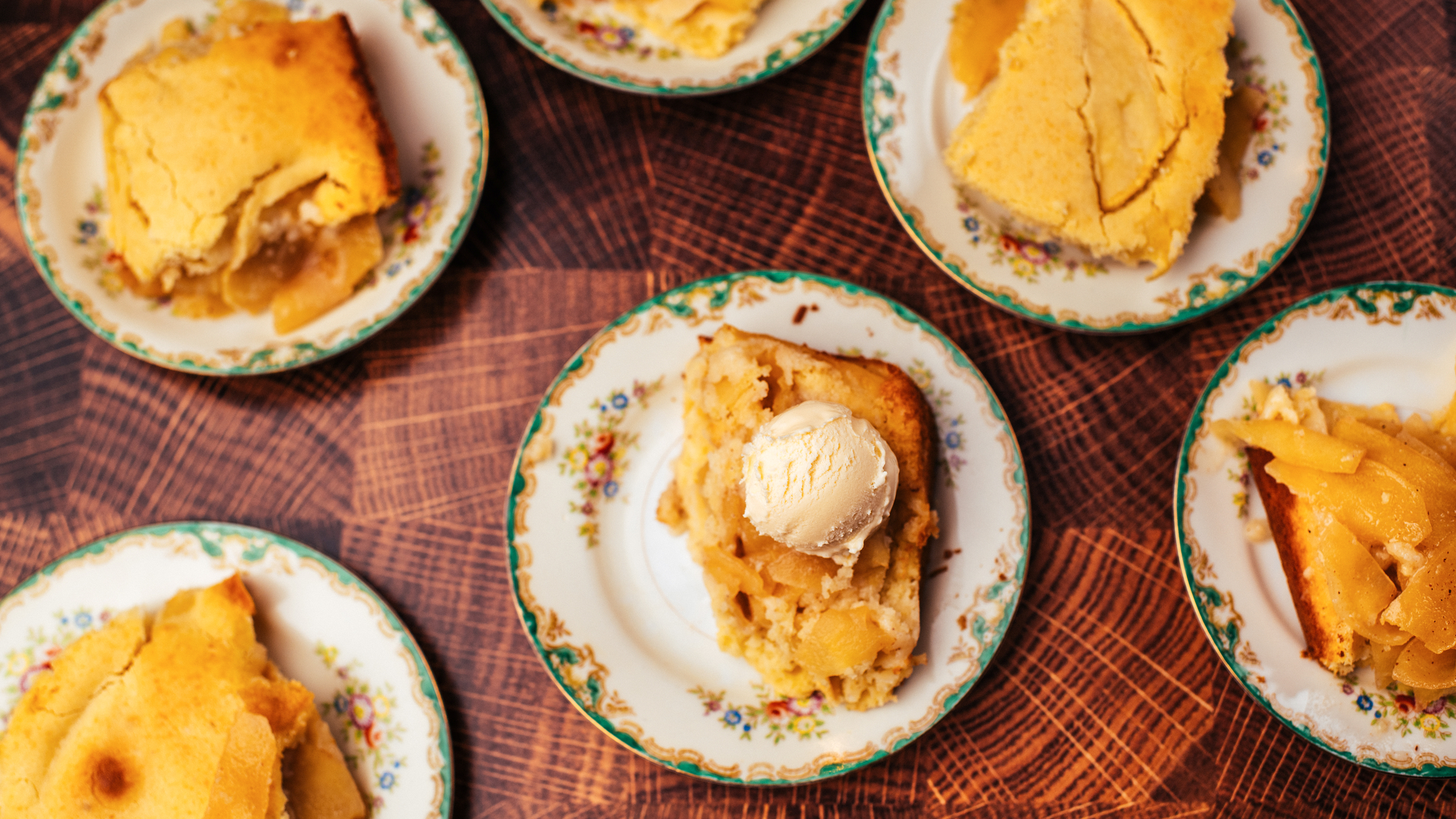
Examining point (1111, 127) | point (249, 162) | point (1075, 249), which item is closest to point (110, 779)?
point (249, 162)

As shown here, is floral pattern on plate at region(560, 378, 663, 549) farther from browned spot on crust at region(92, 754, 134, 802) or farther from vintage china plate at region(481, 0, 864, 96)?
browned spot on crust at region(92, 754, 134, 802)

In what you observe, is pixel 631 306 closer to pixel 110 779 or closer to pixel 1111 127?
pixel 1111 127

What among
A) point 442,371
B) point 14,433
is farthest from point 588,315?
point 14,433

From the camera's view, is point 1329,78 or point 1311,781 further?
point 1329,78

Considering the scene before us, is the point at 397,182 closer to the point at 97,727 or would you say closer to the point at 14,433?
the point at 14,433

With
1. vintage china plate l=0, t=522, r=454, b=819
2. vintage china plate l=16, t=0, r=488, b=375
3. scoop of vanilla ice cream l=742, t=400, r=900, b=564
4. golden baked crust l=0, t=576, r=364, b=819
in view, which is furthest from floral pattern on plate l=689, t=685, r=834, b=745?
vintage china plate l=16, t=0, r=488, b=375
